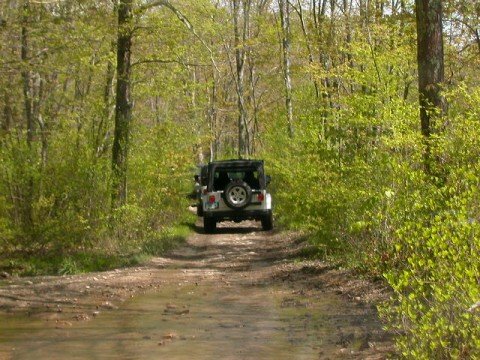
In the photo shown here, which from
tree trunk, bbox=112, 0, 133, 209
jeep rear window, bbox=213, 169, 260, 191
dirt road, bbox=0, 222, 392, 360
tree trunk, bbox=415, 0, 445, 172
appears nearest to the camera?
dirt road, bbox=0, 222, 392, 360

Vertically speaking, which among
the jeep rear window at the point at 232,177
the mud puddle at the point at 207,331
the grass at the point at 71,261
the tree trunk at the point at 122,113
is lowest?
the mud puddle at the point at 207,331

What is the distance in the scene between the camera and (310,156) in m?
16.8

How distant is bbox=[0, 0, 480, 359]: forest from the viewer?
746 centimetres

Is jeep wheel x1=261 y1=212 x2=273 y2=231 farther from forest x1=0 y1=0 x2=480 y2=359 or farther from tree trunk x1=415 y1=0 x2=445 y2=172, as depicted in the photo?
tree trunk x1=415 y1=0 x2=445 y2=172

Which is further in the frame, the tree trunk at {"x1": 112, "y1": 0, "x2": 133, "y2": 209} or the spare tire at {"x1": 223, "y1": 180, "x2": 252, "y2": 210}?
the spare tire at {"x1": 223, "y1": 180, "x2": 252, "y2": 210}

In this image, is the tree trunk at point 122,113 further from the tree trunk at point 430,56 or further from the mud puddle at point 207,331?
the tree trunk at point 430,56

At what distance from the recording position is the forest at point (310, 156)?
294 inches

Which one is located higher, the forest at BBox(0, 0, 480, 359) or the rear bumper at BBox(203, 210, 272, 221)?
the forest at BBox(0, 0, 480, 359)

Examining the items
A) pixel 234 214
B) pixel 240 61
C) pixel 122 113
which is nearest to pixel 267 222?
pixel 234 214

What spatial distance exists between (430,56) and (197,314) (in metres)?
4.93

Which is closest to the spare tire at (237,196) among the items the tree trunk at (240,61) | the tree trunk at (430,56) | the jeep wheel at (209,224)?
the jeep wheel at (209,224)

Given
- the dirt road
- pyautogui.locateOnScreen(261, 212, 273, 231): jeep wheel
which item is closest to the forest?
pyautogui.locateOnScreen(261, 212, 273, 231): jeep wheel

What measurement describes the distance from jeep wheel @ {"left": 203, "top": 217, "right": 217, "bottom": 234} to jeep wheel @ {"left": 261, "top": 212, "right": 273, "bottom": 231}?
1522mm

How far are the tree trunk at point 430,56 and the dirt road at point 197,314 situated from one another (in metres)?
2.73
